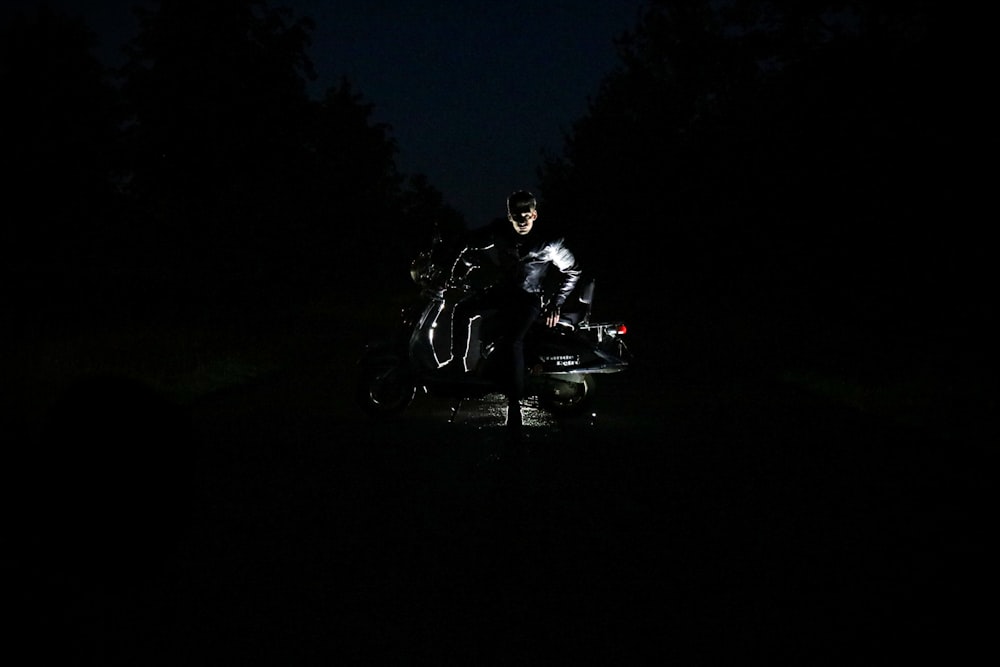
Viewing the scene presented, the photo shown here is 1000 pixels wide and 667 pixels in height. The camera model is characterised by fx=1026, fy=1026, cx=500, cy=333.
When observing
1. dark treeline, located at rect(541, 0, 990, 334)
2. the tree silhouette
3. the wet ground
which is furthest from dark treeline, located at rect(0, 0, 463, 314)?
dark treeline, located at rect(541, 0, 990, 334)

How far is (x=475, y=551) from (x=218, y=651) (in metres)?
1.79

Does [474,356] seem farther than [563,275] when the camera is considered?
Yes

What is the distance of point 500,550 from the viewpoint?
219 inches

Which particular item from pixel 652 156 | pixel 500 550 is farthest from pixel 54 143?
pixel 500 550

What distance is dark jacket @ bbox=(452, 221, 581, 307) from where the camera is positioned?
905 centimetres

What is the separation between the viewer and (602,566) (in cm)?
523

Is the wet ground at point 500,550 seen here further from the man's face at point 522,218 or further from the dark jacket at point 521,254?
the man's face at point 522,218

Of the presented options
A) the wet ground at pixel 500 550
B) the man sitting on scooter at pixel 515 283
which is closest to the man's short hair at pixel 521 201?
the man sitting on scooter at pixel 515 283

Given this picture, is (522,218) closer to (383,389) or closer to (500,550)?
(383,389)

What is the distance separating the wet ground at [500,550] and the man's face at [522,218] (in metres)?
1.89

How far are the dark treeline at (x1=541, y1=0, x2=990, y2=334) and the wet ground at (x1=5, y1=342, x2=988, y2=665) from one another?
10.4 meters

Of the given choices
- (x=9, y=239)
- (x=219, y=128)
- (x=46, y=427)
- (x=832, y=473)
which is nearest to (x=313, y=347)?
(x=219, y=128)

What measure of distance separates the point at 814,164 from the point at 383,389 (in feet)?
44.9

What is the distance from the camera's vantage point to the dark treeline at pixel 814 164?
18.0m
